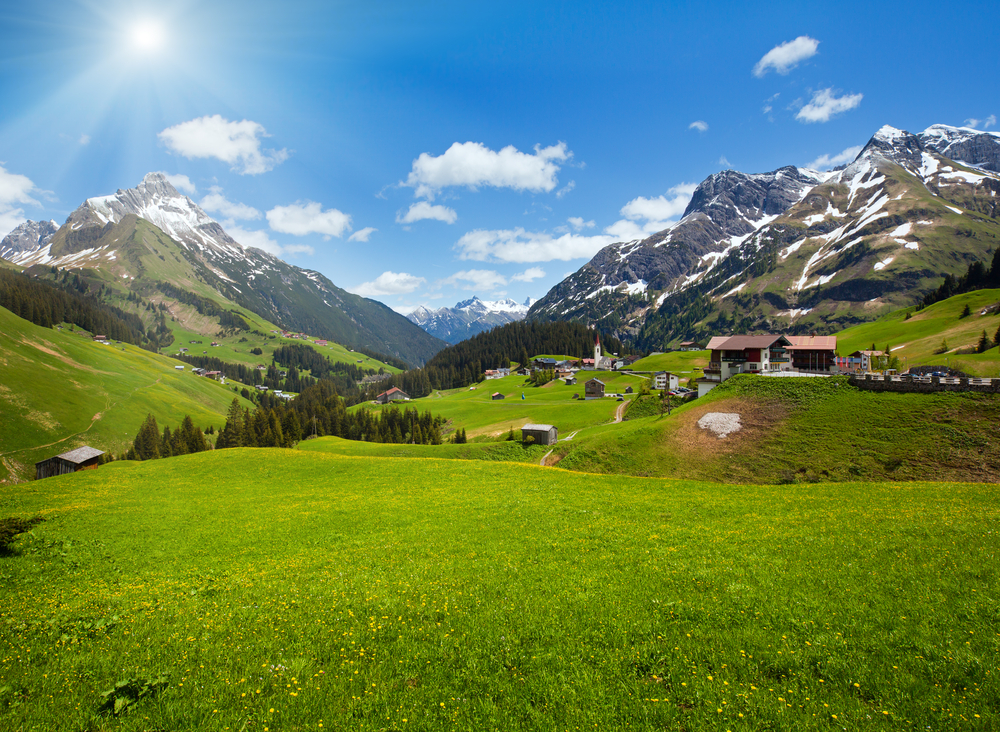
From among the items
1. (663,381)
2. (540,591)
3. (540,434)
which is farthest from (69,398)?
(663,381)

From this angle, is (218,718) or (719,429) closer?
(218,718)

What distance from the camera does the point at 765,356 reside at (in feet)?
202

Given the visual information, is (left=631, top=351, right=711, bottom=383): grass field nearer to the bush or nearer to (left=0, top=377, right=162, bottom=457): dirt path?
the bush

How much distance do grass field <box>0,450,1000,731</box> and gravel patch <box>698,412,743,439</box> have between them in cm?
1950

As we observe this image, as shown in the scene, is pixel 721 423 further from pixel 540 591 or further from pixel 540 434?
pixel 540 591

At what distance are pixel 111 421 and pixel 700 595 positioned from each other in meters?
163

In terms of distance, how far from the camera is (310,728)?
288 inches

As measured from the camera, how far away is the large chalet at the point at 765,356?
2419 inches

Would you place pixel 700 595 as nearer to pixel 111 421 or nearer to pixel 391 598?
pixel 391 598

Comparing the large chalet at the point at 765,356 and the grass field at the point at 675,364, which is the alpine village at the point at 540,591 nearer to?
the large chalet at the point at 765,356

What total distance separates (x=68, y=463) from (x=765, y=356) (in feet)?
318

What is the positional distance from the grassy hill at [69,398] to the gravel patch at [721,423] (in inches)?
5112

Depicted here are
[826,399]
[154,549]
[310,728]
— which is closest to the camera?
[310,728]

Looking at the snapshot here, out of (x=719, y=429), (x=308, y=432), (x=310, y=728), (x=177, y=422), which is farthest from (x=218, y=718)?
(x=177, y=422)
